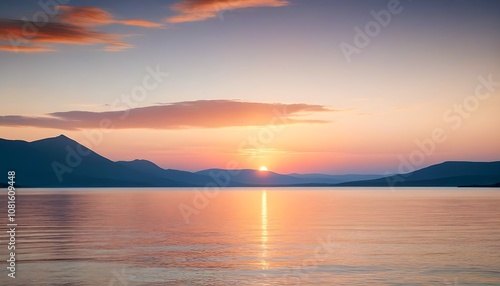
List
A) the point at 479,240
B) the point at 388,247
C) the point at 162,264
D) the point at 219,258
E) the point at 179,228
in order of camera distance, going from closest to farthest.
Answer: the point at 162,264
the point at 219,258
the point at 388,247
the point at 479,240
the point at 179,228

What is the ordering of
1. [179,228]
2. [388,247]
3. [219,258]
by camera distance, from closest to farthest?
[219,258], [388,247], [179,228]

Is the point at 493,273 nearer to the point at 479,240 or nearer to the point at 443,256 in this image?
the point at 443,256

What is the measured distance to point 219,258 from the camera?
46.5 m

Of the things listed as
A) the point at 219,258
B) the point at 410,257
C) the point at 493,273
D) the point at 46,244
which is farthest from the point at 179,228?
the point at 493,273

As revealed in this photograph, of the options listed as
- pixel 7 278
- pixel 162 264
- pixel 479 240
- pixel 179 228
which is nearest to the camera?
pixel 7 278

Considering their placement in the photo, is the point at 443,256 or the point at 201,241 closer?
the point at 443,256

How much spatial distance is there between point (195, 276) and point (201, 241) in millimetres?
19977

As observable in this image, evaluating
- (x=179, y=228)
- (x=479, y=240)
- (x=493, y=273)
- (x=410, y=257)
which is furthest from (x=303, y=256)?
(x=179, y=228)

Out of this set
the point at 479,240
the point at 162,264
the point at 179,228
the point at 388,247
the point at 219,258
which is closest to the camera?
the point at 162,264

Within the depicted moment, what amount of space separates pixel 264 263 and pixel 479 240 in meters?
26.6

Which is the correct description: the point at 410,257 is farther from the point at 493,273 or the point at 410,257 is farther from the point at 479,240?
the point at 479,240

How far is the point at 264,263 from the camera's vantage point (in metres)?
44.0

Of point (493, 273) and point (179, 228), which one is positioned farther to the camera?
point (179, 228)

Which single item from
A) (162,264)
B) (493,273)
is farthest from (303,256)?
(493,273)
